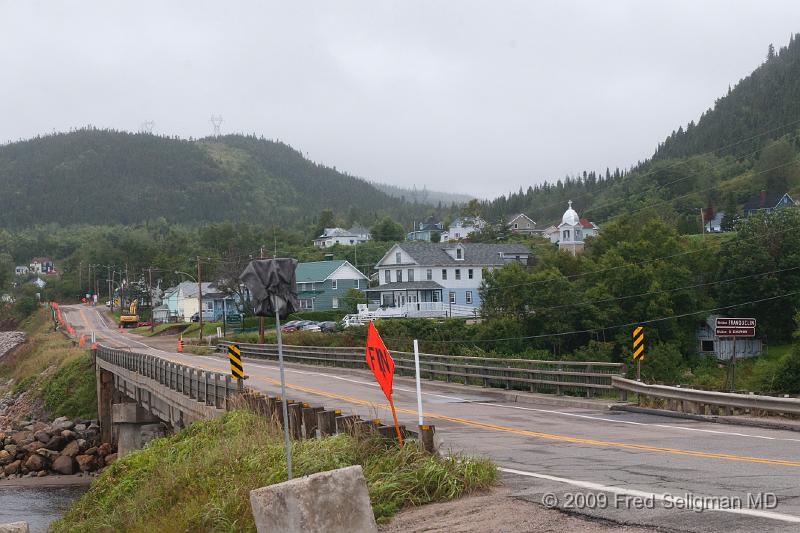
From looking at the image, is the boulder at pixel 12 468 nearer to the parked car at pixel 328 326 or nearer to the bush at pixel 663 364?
the bush at pixel 663 364

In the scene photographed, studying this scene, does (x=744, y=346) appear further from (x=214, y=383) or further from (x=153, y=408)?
(x=214, y=383)

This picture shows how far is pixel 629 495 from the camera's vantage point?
29.7 feet

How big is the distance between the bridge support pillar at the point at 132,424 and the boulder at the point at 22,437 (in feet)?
21.9

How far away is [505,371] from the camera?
26188 mm

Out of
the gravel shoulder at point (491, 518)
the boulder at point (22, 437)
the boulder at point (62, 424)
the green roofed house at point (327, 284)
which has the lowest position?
the boulder at point (22, 437)

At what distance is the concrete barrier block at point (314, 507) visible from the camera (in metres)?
8.53

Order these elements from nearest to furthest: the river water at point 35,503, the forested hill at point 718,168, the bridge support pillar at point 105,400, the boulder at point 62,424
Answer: the river water at point 35,503 < the bridge support pillar at point 105,400 < the boulder at point 62,424 < the forested hill at point 718,168

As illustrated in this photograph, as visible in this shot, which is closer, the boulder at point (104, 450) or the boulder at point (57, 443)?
the boulder at point (104, 450)

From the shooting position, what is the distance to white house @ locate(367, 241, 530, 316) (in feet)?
267

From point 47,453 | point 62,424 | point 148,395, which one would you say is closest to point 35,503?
point 148,395

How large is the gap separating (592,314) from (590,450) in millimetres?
48776

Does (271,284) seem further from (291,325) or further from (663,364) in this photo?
(291,325)

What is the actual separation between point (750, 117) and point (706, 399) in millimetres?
169408
